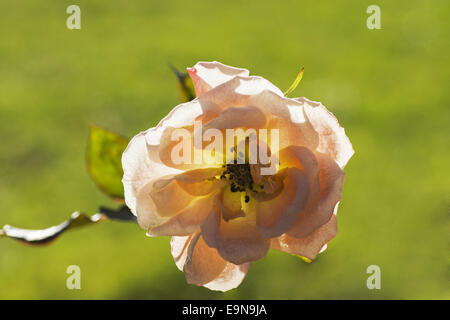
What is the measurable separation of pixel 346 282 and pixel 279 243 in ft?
3.24

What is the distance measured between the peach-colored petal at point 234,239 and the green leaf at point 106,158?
0.57 ft

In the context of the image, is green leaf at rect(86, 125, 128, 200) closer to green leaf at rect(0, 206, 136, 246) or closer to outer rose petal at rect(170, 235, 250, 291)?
green leaf at rect(0, 206, 136, 246)

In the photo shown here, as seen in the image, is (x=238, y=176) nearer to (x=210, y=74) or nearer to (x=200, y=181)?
(x=200, y=181)

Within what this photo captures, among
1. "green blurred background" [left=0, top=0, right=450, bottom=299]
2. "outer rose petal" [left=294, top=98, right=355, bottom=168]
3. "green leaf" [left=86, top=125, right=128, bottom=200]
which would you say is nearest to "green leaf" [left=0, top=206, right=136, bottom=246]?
"green leaf" [left=86, top=125, right=128, bottom=200]

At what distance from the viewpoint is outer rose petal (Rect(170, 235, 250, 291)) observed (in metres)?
0.59

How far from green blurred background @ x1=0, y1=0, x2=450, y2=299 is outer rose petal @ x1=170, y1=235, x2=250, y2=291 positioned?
67 cm

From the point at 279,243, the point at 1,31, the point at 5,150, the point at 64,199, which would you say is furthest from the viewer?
the point at 1,31

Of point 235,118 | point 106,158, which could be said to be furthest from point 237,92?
point 106,158

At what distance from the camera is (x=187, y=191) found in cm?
61

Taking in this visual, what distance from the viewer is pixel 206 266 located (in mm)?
591

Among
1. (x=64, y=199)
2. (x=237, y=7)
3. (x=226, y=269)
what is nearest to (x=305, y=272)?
(x=64, y=199)

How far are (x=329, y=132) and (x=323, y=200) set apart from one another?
0.07 m

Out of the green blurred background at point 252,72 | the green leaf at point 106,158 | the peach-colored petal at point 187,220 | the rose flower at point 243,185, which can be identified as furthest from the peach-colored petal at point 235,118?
the green blurred background at point 252,72

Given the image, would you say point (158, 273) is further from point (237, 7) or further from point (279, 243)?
point (237, 7)
